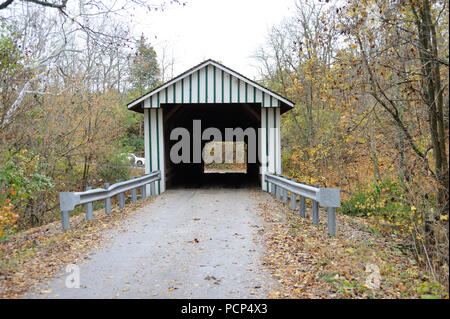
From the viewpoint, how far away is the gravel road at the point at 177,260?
14.5ft

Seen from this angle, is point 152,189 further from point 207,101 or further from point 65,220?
point 65,220

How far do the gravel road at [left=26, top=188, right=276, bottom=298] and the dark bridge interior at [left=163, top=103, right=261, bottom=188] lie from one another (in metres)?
6.25

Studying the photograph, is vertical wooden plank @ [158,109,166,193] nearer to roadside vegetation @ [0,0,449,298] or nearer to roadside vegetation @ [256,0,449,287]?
roadside vegetation @ [0,0,449,298]

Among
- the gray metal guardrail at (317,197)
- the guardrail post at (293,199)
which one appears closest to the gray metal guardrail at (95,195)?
the gray metal guardrail at (317,197)

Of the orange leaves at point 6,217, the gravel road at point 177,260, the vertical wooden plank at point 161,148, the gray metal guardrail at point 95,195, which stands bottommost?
the gravel road at point 177,260

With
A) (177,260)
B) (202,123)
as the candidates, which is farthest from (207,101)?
(177,260)

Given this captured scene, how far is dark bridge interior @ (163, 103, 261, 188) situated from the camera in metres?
15.6

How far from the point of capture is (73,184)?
58.4 feet

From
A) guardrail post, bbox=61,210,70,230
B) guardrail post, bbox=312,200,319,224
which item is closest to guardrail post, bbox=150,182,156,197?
guardrail post, bbox=61,210,70,230

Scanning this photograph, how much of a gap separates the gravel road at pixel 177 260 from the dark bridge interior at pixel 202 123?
6245 mm

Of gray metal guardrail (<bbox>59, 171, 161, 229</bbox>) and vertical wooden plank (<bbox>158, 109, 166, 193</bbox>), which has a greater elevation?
vertical wooden plank (<bbox>158, 109, 166, 193</bbox>)

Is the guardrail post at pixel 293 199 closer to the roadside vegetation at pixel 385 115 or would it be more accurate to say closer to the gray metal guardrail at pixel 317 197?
the gray metal guardrail at pixel 317 197
